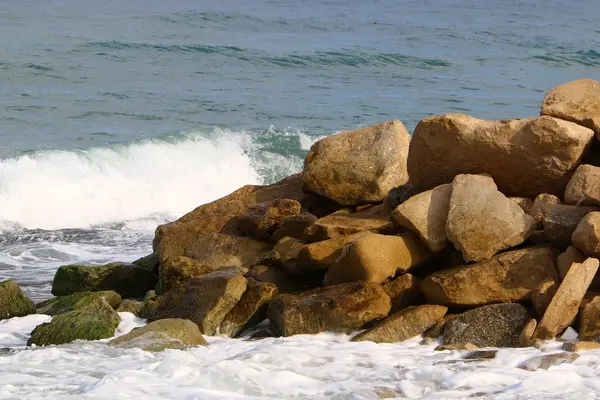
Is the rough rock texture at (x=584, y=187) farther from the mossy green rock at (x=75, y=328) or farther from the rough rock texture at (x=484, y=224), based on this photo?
the mossy green rock at (x=75, y=328)

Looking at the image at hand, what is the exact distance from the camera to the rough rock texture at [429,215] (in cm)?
716

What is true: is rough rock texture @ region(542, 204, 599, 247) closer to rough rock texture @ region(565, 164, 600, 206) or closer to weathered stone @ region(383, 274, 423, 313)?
rough rock texture @ region(565, 164, 600, 206)

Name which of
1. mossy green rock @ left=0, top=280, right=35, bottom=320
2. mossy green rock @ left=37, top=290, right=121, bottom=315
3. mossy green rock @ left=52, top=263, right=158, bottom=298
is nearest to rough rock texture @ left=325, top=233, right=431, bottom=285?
mossy green rock @ left=37, top=290, right=121, bottom=315

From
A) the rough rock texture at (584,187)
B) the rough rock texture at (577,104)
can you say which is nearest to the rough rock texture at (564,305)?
the rough rock texture at (584,187)

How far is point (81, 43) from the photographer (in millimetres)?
22781

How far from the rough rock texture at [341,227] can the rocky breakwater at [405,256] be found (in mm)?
15

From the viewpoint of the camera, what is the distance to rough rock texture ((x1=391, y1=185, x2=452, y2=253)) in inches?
282

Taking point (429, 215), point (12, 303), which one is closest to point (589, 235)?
point (429, 215)

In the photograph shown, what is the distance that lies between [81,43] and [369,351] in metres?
17.7

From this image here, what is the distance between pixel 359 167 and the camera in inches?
328

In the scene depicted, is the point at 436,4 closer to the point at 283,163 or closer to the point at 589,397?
the point at 283,163

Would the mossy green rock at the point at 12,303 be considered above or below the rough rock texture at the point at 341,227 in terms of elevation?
below

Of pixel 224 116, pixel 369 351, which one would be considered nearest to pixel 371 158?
pixel 369 351

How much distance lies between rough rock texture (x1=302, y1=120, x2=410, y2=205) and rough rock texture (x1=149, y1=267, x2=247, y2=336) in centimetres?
138
